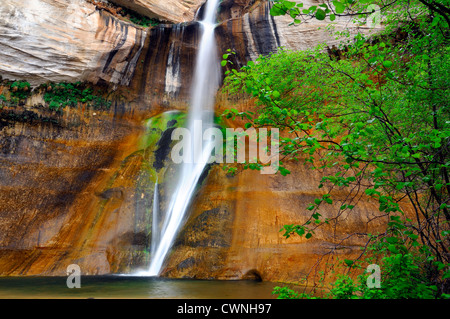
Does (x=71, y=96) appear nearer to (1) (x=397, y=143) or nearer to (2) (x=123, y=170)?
(2) (x=123, y=170)

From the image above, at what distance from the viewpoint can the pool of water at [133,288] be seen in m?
6.45

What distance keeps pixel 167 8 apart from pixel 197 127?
8.30 meters

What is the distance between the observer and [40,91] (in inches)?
542

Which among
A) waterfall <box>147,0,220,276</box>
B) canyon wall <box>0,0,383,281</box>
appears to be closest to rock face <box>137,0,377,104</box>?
canyon wall <box>0,0,383,281</box>

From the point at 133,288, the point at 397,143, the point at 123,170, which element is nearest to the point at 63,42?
the point at 123,170

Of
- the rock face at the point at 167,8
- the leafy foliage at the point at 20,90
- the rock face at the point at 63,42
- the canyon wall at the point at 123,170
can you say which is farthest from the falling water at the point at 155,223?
the rock face at the point at 167,8

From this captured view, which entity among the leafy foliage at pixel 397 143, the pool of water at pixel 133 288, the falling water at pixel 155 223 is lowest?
the pool of water at pixel 133 288

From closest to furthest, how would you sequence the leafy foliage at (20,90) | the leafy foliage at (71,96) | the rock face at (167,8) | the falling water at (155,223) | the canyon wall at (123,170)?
the canyon wall at (123,170)
the falling water at (155,223)
the leafy foliage at (20,90)
the leafy foliage at (71,96)
the rock face at (167,8)

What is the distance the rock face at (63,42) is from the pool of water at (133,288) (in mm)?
8986

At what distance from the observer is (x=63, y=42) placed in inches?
524

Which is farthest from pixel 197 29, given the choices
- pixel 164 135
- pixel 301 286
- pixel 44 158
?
pixel 301 286

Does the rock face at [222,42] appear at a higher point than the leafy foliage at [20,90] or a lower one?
higher

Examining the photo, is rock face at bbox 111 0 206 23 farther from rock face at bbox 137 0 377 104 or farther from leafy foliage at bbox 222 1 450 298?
leafy foliage at bbox 222 1 450 298

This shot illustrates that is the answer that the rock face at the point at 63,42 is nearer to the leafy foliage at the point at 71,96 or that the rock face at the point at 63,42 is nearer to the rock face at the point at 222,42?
the leafy foliage at the point at 71,96
